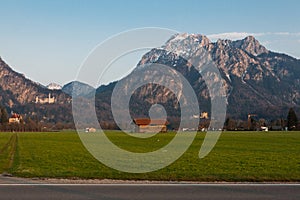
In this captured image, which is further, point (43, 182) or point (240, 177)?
point (240, 177)
